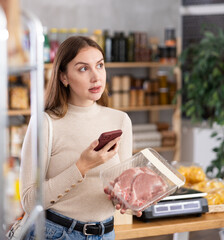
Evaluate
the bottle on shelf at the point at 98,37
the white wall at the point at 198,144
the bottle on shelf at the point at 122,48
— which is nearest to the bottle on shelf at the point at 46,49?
the bottle on shelf at the point at 98,37

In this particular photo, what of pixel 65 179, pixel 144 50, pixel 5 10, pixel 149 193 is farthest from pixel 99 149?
pixel 144 50

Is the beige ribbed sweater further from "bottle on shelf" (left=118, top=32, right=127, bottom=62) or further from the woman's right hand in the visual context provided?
"bottle on shelf" (left=118, top=32, right=127, bottom=62)

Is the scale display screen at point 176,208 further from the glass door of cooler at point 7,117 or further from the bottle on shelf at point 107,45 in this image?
the bottle on shelf at point 107,45

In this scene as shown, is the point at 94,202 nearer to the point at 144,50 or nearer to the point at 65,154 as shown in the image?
the point at 65,154

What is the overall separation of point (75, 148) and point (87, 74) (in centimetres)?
29

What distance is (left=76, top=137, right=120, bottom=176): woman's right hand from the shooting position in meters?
1.72

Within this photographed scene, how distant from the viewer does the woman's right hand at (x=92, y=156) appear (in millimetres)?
1717

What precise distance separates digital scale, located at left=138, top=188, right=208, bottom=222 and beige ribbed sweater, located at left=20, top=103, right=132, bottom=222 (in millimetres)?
486

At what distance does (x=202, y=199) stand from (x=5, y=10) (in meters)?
1.71

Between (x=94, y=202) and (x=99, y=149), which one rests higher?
(x=99, y=149)

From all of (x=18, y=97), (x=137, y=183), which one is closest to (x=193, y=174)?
(x=137, y=183)

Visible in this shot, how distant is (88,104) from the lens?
196 centimetres

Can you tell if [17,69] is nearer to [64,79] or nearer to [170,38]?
[64,79]

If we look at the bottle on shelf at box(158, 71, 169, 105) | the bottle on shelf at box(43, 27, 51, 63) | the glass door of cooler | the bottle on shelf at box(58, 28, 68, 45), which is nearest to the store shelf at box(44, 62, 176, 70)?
the bottle on shelf at box(158, 71, 169, 105)
